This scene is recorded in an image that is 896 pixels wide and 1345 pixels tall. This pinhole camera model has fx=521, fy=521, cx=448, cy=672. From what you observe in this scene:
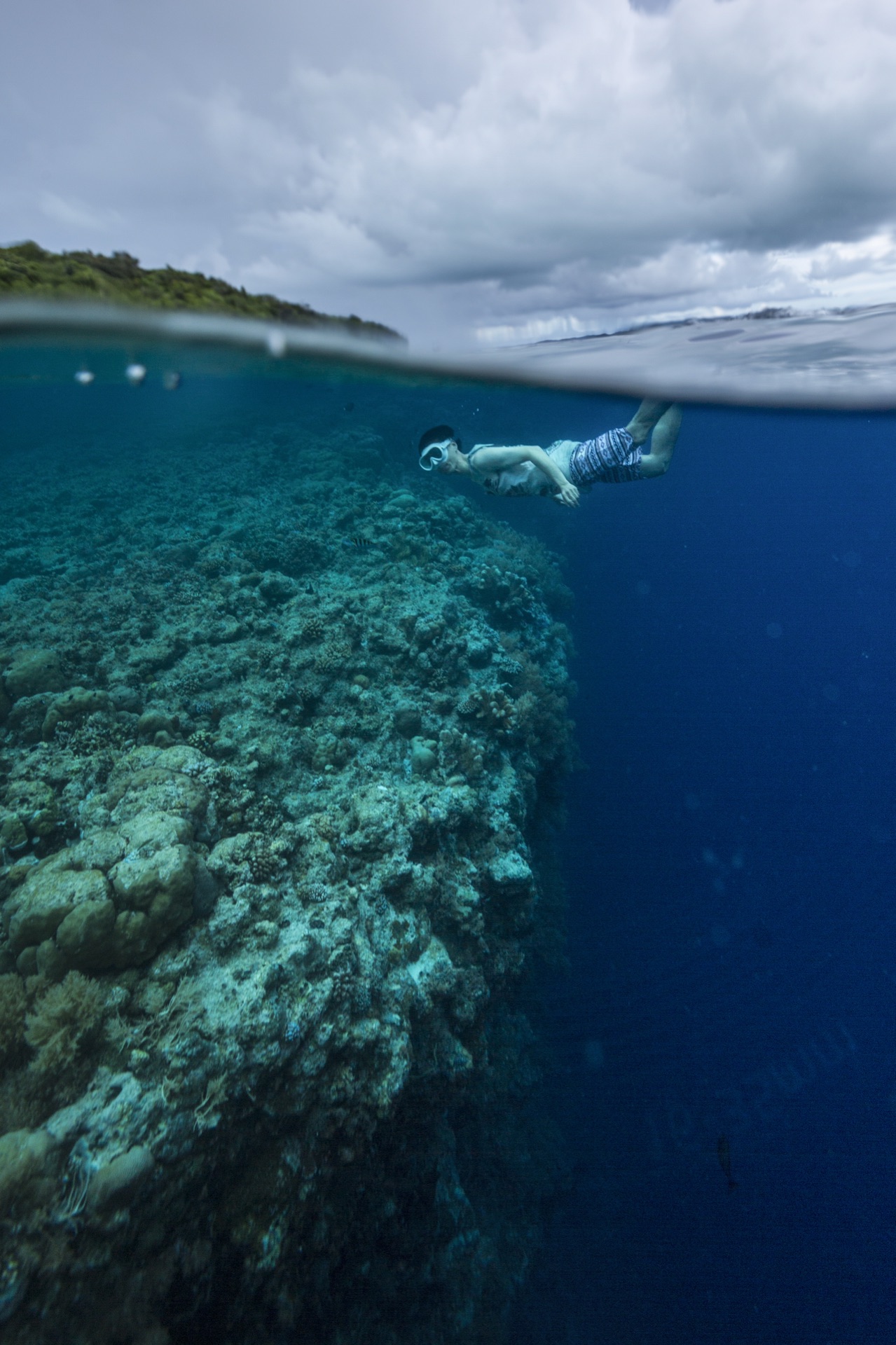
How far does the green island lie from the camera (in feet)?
22.9

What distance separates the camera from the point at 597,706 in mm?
14297

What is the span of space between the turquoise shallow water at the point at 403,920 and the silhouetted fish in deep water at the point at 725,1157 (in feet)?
0.38

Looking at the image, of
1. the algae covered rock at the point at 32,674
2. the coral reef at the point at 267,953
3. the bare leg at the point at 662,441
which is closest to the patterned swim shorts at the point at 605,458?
the bare leg at the point at 662,441

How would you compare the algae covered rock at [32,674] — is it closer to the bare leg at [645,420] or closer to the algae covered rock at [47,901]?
the algae covered rock at [47,901]

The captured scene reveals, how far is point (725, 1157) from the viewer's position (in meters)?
8.70

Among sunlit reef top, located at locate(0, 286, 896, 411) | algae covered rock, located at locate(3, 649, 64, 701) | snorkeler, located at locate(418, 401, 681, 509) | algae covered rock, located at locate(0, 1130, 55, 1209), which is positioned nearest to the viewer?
algae covered rock, located at locate(0, 1130, 55, 1209)

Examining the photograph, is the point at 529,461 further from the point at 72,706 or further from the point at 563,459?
the point at 72,706

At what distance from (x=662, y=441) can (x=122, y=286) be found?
328 inches

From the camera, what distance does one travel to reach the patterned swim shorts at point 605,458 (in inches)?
285

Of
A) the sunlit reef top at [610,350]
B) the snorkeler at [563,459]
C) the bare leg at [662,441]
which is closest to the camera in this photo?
the snorkeler at [563,459]

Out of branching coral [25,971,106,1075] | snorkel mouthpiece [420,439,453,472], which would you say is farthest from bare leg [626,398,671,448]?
branching coral [25,971,106,1075]

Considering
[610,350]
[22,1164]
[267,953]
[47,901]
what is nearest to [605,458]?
[610,350]

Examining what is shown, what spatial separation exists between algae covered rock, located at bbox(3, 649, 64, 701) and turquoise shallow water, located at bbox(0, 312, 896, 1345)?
0.23 feet

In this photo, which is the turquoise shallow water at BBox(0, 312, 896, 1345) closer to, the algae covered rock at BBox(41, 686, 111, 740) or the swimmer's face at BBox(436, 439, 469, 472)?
the algae covered rock at BBox(41, 686, 111, 740)
